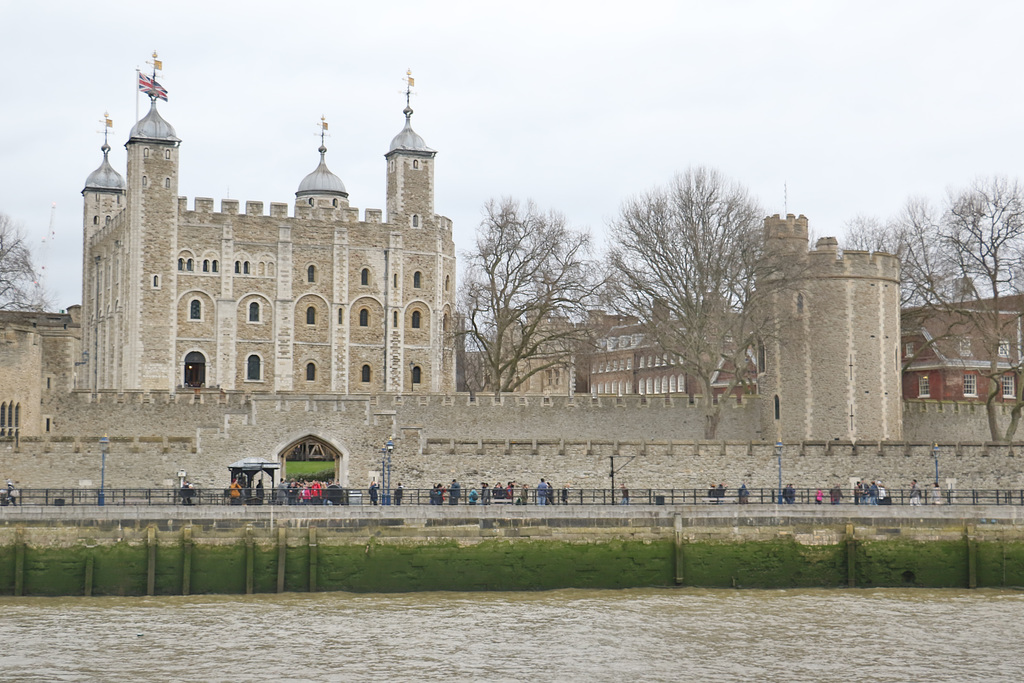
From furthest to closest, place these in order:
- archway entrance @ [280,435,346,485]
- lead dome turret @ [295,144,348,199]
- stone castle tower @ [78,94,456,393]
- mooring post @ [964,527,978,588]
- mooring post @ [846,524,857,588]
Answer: lead dome turret @ [295,144,348,199]
stone castle tower @ [78,94,456,393]
archway entrance @ [280,435,346,485]
mooring post @ [846,524,857,588]
mooring post @ [964,527,978,588]

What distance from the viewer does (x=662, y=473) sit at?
146ft

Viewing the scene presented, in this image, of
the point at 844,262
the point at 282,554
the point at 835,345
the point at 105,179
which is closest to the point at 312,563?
the point at 282,554

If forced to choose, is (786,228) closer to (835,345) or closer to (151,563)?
(835,345)

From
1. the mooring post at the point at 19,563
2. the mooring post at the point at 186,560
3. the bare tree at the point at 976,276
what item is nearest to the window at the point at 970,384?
the bare tree at the point at 976,276

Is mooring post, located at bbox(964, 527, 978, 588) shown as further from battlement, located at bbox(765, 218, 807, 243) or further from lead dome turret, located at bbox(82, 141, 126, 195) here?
lead dome turret, located at bbox(82, 141, 126, 195)

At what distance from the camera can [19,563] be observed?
1231 inches

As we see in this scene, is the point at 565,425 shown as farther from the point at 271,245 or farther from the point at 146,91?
the point at 146,91

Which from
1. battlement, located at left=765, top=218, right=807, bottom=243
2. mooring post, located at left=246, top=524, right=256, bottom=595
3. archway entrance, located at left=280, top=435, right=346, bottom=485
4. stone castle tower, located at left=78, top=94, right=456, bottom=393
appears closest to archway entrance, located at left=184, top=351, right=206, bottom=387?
stone castle tower, located at left=78, top=94, right=456, bottom=393

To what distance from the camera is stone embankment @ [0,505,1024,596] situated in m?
31.8

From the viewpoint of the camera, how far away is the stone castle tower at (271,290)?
63.8 metres

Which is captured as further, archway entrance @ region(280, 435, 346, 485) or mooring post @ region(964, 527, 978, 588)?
archway entrance @ region(280, 435, 346, 485)

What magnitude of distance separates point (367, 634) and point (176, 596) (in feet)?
20.1

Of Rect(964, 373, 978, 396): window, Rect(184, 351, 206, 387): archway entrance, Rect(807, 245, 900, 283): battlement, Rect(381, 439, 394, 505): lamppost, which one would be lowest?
Rect(381, 439, 394, 505): lamppost

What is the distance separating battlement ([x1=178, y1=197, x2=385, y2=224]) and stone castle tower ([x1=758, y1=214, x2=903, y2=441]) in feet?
81.2
